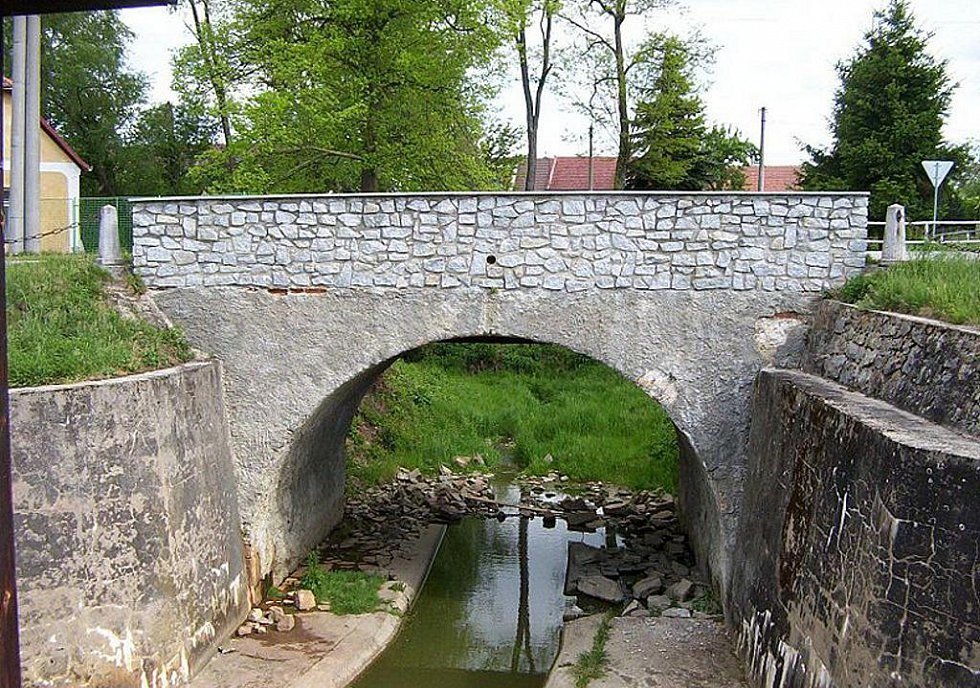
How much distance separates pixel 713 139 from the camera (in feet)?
75.7

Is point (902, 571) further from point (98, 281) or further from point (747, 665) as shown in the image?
point (98, 281)

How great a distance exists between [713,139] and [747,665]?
60.0 feet

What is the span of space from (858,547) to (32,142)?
11.1 m

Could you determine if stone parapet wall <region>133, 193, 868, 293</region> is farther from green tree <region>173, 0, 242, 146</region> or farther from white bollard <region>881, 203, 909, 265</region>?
green tree <region>173, 0, 242, 146</region>

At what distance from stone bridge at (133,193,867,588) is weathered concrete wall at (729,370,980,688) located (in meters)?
0.94

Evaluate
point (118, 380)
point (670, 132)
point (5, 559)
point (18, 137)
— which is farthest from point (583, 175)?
point (5, 559)

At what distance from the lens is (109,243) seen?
8914 millimetres

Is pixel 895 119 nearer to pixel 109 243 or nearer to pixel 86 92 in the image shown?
pixel 109 243

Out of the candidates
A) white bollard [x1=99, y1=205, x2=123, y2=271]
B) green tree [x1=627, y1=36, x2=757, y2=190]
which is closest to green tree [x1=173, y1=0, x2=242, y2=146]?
white bollard [x1=99, y1=205, x2=123, y2=271]

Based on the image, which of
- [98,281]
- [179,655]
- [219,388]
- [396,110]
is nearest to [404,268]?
[219,388]

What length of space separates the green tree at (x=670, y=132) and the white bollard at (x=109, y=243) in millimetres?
13994

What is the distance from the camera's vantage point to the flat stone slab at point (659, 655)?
23.3ft

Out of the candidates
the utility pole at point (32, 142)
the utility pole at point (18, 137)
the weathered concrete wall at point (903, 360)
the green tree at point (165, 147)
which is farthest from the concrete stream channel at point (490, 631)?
the green tree at point (165, 147)

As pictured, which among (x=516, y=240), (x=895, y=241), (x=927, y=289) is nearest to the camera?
(x=927, y=289)
